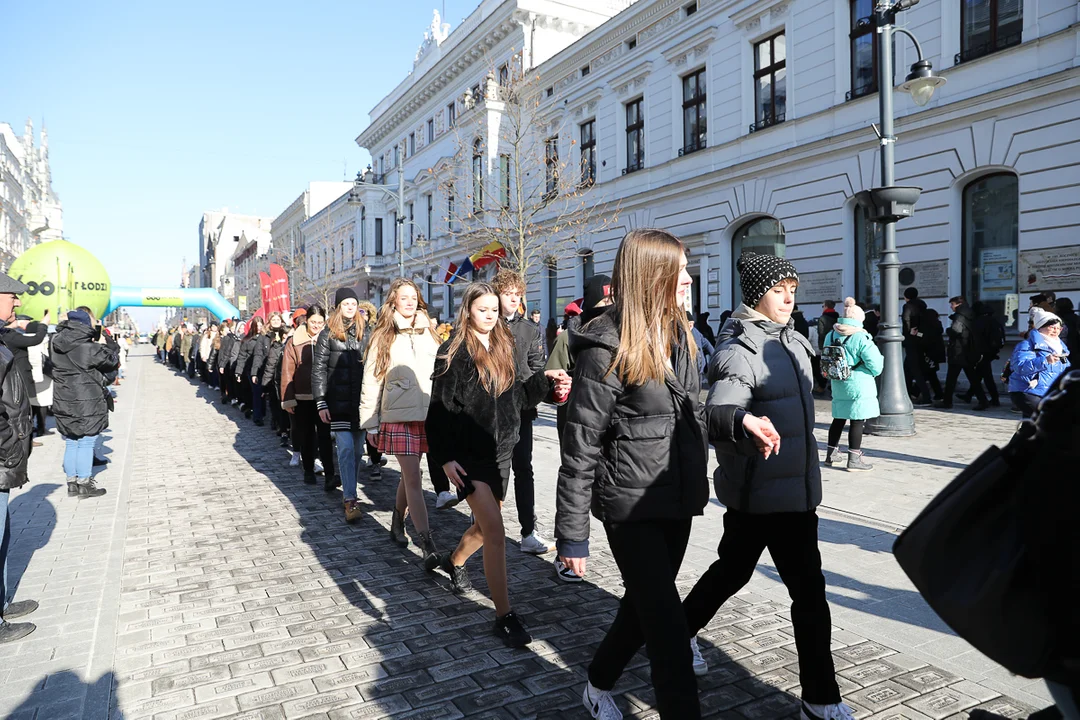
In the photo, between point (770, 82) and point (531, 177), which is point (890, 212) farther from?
point (531, 177)

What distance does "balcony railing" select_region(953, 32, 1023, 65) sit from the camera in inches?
533

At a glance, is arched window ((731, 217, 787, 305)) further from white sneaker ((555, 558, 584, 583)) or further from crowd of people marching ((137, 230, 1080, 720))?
crowd of people marching ((137, 230, 1080, 720))

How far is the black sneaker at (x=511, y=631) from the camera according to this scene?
376 cm

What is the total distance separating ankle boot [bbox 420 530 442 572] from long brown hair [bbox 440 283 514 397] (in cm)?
137

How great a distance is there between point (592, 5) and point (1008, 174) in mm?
23154

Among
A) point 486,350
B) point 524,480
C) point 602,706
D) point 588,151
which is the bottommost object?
point 602,706

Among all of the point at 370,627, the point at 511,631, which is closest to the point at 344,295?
the point at 370,627

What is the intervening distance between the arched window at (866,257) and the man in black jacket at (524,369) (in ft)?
43.2

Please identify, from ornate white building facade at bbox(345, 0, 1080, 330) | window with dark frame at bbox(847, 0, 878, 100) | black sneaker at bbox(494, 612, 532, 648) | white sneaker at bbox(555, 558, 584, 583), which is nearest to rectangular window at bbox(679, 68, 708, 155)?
ornate white building facade at bbox(345, 0, 1080, 330)

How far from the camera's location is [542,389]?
4.36m

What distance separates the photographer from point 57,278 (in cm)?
1638

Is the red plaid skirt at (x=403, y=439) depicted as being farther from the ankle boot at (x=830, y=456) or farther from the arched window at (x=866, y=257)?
the arched window at (x=866, y=257)

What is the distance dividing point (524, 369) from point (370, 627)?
185 cm

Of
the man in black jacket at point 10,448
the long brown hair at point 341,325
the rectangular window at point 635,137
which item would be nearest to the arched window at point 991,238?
the rectangular window at point 635,137
